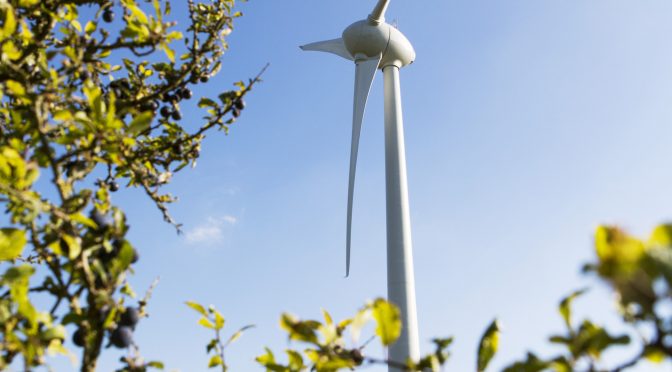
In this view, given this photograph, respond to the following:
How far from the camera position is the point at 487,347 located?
1638mm

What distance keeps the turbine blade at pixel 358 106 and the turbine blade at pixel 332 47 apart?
3.25 ft

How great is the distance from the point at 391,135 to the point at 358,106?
1010 millimetres

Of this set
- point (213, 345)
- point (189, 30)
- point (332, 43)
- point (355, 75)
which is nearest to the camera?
point (213, 345)

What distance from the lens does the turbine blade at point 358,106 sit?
1141cm

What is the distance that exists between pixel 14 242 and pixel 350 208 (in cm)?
941

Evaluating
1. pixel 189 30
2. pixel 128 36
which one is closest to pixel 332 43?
pixel 189 30

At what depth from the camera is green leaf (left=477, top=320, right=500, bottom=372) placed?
162 centimetres

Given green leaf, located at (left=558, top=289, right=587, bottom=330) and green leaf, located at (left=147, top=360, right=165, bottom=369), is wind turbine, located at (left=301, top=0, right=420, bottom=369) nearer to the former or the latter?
green leaf, located at (left=147, top=360, right=165, bottom=369)

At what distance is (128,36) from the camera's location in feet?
12.5

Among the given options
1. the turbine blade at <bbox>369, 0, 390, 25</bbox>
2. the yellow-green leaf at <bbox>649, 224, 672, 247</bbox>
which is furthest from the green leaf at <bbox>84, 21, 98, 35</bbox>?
the turbine blade at <bbox>369, 0, 390, 25</bbox>

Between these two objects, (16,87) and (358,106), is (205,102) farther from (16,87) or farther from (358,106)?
(358,106)

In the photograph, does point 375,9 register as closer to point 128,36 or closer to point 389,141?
point 389,141

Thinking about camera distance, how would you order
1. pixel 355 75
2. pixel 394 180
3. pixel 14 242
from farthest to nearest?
pixel 355 75
pixel 394 180
pixel 14 242

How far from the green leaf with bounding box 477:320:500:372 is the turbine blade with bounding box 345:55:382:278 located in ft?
32.0
